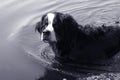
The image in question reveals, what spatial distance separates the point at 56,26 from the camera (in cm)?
727

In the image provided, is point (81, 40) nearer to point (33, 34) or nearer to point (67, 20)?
point (67, 20)

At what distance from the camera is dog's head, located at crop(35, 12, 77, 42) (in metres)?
7.24

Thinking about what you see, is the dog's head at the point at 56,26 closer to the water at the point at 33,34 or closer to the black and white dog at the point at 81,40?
the black and white dog at the point at 81,40

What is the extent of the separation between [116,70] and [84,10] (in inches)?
167

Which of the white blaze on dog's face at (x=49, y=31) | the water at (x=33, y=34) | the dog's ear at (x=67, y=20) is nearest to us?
the white blaze on dog's face at (x=49, y=31)

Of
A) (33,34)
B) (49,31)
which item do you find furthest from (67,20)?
(33,34)

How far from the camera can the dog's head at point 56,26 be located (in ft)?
23.7

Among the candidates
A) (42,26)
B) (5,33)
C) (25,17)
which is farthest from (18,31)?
(42,26)

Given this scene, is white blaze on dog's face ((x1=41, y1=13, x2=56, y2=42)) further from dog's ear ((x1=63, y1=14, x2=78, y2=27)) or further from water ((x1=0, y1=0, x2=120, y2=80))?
water ((x1=0, y1=0, x2=120, y2=80))

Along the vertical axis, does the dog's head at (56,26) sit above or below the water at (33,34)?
above

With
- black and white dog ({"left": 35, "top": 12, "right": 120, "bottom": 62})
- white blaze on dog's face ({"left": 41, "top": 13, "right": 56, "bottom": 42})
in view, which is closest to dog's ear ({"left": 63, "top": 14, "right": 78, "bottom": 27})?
black and white dog ({"left": 35, "top": 12, "right": 120, "bottom": 62})

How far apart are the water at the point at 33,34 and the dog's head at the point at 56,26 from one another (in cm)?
95

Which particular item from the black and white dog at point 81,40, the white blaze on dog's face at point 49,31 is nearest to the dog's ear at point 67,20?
the black and white dog at point 81,40

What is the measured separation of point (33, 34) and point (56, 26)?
2.82 meters
